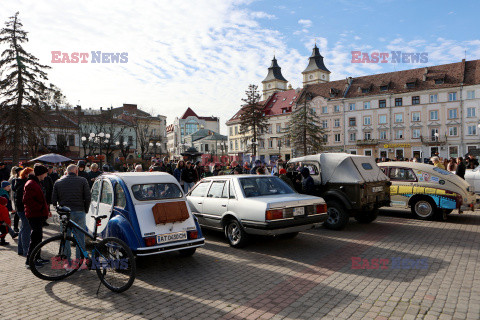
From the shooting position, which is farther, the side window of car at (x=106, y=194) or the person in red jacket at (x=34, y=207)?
the side window of car at (x=106, y=194)

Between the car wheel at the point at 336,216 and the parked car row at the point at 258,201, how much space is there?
0.03 metres

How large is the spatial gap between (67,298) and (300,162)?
7.69m

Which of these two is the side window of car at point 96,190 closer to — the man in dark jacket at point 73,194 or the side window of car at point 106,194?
the side window of car at point 106,194

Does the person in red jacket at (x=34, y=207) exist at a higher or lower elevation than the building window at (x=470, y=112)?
lower

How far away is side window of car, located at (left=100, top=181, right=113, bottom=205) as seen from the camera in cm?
677

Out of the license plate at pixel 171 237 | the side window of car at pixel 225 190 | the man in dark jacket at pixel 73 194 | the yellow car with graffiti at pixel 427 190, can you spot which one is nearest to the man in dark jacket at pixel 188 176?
the side window of car at pixel 225 190

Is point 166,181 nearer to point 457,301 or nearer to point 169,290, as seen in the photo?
point 169,290

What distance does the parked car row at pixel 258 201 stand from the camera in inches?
245

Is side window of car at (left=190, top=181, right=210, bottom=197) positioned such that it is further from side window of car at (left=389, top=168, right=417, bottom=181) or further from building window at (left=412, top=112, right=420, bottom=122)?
building window at (left=412, top=112, right=420, bottom=122)

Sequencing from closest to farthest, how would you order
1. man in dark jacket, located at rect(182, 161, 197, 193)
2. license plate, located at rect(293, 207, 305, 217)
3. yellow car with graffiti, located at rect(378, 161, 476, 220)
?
license plate, located at rect(293, 207, 305, 217) → yellow car with graffiti, located at rect(378, 161, 476, 220) → man in dark jacket, located at rect(182, 161, 197, 193)

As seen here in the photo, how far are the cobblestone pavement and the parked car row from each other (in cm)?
54

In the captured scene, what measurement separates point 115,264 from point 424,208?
964 centimetres

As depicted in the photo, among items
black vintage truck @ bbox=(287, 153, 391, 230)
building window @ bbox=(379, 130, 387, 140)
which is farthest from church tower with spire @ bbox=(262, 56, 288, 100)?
black vintage truck @ bbox=(287, 153, 391, 230)

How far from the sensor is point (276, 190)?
826 centimetres
